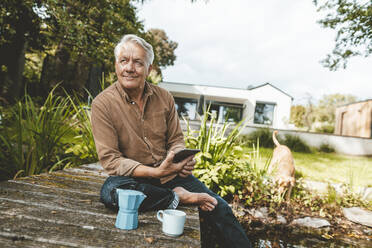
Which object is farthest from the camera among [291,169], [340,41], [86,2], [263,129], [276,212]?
[263,129]

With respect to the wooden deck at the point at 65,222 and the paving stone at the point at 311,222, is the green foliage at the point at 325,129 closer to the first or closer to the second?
the paving stone at the point at 311,222

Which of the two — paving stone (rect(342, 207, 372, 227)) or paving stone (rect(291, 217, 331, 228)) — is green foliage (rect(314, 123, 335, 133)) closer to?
paving stone (rect(342, 207, 372, 227))

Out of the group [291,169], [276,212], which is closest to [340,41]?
[291,169]

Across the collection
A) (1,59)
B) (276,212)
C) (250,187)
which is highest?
(1,59)

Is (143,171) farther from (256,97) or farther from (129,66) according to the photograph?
(256,97)

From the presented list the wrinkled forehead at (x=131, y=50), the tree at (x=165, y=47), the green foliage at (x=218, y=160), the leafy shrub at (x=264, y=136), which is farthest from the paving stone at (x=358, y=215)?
the tree at (x=165, y=47)

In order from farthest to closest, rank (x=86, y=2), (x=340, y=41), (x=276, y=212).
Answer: (x=340, y=41) < (x=86, y=2) < (x=276, y=212)

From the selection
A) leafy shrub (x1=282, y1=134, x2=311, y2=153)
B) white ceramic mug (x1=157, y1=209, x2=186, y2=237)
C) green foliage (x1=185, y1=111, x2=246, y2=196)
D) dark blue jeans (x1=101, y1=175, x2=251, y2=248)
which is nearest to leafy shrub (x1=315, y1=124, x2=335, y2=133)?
leafy shrub (x1=282, y1=134, x2=311, y2=153)

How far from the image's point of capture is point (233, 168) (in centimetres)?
321

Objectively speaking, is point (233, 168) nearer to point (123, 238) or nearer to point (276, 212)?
point (276, 212)

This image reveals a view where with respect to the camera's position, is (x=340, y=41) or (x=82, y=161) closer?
(x=82, y=161)

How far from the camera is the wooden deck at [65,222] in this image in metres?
1.07

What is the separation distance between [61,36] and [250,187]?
15.9ft

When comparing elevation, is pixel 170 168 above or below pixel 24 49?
below
